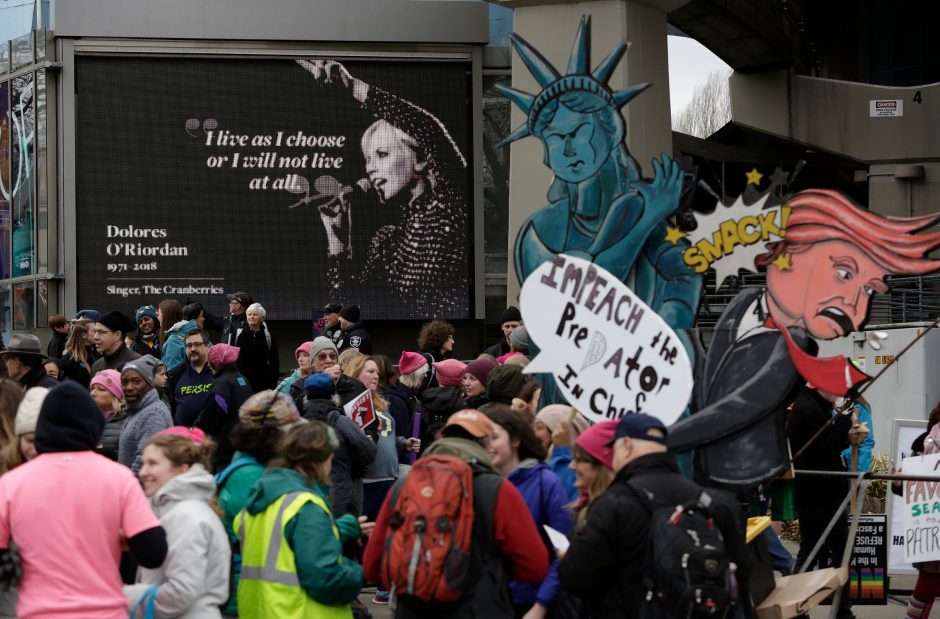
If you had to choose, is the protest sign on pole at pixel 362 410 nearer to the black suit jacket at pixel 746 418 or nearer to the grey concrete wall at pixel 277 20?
the black suit jacket at pixel 746 418

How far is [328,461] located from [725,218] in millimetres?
2888

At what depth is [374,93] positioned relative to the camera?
68.8ft

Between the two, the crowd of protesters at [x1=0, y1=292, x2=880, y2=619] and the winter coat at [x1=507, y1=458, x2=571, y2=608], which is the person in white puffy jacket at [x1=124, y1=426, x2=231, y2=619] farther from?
the winter coat at [x1=507, y1=458, x2=571, y2=608]

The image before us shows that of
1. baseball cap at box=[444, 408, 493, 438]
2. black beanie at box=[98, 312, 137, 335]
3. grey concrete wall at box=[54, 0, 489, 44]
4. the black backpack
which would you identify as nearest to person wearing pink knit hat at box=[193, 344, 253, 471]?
black beanie at box=[98, 312, 137, 335]

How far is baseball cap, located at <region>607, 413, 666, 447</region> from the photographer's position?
18.2ft

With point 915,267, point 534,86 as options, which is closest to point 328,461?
point 915,267

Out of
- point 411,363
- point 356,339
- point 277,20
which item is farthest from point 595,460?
point 277,20

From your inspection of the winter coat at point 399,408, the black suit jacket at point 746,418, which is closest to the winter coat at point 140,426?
the winter coat at point 399,408

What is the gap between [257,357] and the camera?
14.0 metres

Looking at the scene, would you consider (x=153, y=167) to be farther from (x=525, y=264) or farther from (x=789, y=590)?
(x=789, y=590)

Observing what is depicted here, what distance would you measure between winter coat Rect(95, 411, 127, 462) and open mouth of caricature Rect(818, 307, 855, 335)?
4647 mm

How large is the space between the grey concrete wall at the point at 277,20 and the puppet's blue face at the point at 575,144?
44.1ft

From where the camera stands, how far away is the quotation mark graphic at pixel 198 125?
2061cm

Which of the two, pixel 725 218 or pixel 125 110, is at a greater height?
pixel 125 110
